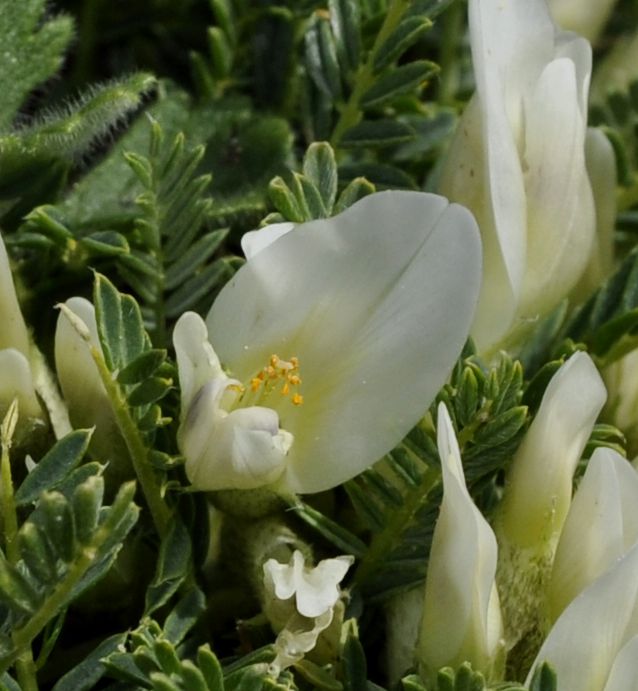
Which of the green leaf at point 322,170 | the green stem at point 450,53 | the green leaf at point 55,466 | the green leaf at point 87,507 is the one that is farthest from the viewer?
the green stem at point 450,53

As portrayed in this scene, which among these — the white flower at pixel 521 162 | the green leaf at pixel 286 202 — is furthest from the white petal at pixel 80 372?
the white flower at pixel 521 162

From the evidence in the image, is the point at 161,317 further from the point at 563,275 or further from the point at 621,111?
the point at 621,111

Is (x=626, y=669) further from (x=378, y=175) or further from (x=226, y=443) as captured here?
(x=378, y=175)

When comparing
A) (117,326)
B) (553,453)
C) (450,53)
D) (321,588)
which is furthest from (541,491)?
(450,53)

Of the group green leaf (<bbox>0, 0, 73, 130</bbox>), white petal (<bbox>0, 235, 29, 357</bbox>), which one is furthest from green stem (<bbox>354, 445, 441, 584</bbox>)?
green leaf (<bbox>0, 0, 73, 130</bbox>)

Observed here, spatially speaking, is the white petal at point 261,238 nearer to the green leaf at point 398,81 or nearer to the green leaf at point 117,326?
the green leaf at point 117,326

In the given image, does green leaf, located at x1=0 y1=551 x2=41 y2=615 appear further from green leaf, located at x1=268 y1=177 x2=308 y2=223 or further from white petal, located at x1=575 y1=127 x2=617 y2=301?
white petal, located at x1=575 y1=127 x2=617 y2=301

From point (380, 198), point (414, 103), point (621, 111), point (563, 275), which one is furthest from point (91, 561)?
point (621, 111)
